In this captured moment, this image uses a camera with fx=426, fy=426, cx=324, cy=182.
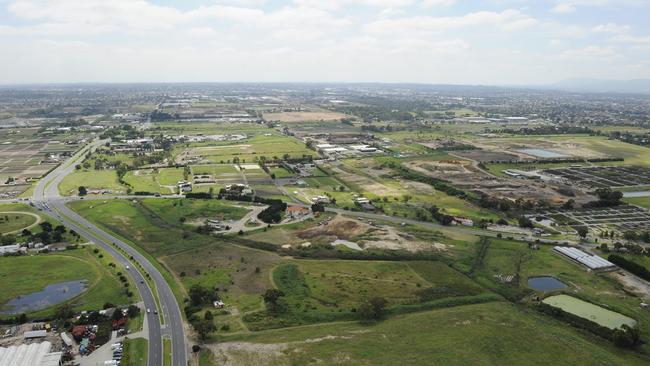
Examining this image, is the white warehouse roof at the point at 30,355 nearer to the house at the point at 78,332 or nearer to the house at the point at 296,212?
the house at the point at 78,332

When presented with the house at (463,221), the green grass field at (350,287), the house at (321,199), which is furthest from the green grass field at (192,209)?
the house at (463,221)

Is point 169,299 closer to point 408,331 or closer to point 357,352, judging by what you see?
point 357,352

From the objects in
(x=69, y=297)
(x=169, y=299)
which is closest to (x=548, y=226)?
(x=169, y=299)

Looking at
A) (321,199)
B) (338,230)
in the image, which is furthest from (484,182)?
(338,230)

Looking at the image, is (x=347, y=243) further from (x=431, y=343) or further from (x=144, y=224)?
(x=144, y=224)

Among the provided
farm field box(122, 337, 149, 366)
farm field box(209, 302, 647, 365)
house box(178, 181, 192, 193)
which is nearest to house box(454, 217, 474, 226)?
farm field box(209, 302, 647, 365)

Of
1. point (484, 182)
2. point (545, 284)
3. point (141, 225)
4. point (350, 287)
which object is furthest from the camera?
point (484, 182)

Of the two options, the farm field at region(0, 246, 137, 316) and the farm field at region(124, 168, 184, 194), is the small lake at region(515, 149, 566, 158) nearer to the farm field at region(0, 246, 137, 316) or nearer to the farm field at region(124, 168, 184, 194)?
the farm field at region(124, 168, 184, 194)
